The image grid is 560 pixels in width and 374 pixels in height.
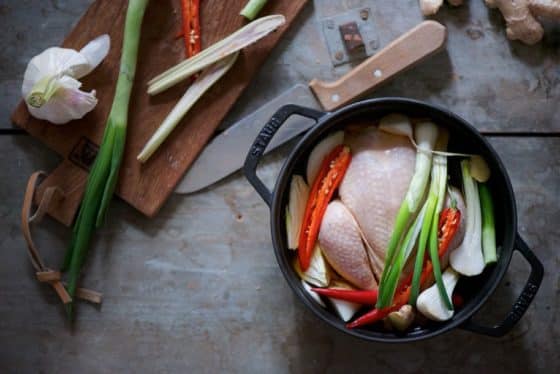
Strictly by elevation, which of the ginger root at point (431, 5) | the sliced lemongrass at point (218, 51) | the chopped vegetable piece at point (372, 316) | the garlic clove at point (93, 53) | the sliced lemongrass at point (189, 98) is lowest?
the chopped vegetable piece at point (372, 316)

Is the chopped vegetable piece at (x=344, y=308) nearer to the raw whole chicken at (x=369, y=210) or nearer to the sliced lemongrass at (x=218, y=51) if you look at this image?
the raw whole chicken at (x=369, y=210)

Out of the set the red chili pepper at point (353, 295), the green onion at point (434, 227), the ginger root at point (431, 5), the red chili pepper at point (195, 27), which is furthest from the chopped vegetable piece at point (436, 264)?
the red chili pepper at point (195, 27)

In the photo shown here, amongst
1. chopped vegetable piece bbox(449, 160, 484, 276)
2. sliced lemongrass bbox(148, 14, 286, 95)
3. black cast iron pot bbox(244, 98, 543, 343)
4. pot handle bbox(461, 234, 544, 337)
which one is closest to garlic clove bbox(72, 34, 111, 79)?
sliced lemongrass bbox(148, 14, 286, 95)

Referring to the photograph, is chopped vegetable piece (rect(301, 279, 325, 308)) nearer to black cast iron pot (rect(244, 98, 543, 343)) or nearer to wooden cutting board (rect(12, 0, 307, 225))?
black cast iron pot (rect(244, 98, 543, 343))

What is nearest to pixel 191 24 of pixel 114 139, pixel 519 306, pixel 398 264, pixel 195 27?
pixel 195 27

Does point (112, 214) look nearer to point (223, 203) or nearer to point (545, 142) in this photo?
point (223, 203)

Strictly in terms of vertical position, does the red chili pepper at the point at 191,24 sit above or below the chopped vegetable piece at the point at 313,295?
above

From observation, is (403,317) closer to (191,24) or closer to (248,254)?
(248,254)
